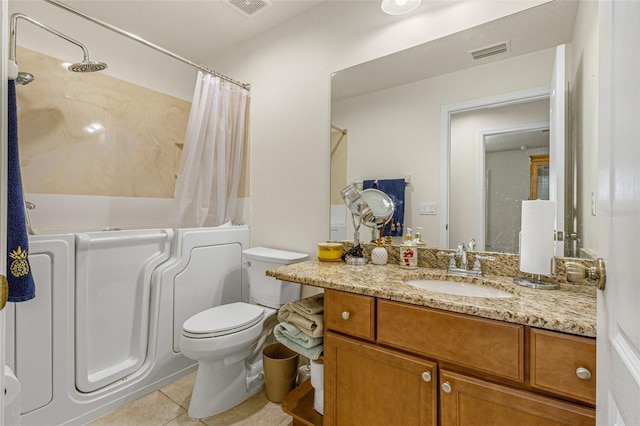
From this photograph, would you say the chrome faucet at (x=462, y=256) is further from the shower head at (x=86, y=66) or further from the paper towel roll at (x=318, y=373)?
the shower head at (x=86, y=66)

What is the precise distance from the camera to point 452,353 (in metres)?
0.98

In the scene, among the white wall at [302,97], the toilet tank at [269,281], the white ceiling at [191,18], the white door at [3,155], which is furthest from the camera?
the white ceiling at [191,18]

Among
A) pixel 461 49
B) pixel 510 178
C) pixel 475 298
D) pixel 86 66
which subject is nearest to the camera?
pixel 475 298

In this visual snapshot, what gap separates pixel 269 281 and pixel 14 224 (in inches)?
A: 48.0

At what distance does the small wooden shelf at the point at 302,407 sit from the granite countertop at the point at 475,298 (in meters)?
0.67

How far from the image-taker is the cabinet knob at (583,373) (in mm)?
773

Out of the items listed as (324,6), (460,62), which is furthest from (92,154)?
(460,62)

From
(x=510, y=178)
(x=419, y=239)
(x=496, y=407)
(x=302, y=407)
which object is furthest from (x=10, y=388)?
(x=510, y=178)

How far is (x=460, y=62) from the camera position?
1.50 meters

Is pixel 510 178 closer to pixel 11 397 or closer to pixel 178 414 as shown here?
pixel 11 397

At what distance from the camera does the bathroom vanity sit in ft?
2.69

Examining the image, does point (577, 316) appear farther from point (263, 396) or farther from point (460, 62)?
point (263, 396)

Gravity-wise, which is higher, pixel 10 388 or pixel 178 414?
pixel 10 388

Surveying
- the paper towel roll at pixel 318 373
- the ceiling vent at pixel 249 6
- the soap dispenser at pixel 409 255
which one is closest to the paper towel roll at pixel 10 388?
the paper towel roll at pixel 318 373
